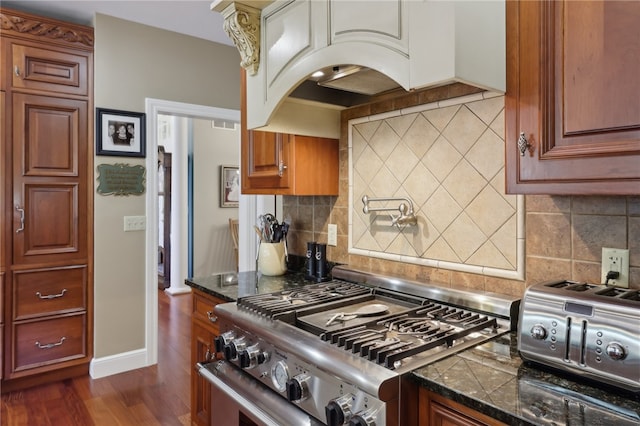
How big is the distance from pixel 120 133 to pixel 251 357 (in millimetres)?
2303

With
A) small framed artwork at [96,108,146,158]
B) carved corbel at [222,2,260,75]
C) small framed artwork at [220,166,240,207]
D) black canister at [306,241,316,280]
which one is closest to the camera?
carved corbel at [222,2,260,75]

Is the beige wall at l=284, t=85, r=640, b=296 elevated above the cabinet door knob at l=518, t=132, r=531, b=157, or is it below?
below

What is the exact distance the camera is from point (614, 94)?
96cm

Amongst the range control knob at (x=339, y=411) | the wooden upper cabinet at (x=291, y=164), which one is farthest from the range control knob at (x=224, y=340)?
the wooden upper cabinet at (x=291, y=164)

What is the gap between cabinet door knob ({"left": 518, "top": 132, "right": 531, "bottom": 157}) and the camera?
1116 mm

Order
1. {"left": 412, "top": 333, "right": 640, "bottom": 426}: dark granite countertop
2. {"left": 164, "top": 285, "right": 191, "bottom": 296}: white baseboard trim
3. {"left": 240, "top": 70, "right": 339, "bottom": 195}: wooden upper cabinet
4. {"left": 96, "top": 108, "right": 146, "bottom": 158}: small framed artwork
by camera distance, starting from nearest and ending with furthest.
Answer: {"left": 412, "top": 333, "right": 640, "bottom": 426}: dark granite countertop
{"left": 240, "top": 70, "right": 339, "bottom": 195}: wooden upper cabinet
{"left": 96, "top": 108, "right": 146, "bottom": 158}: small framed artwork
{"left": 164, "top": 285, "right": 191, "bottom": 296}: white baseboard trim

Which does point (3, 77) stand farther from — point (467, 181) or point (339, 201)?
point (467, 181)

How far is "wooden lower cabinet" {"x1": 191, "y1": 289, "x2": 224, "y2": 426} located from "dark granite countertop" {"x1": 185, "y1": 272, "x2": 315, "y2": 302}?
0.05 meters

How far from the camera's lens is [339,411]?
1079 mm

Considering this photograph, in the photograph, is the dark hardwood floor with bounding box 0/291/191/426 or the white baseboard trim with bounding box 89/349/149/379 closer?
the dark hardwood floor with bounding box 0/291/191/426

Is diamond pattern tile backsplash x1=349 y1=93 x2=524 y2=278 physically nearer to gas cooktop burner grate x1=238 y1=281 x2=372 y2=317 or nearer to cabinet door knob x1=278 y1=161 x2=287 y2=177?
gas cooktop burner grate x1=238 y1=281 x2=372 y2=317

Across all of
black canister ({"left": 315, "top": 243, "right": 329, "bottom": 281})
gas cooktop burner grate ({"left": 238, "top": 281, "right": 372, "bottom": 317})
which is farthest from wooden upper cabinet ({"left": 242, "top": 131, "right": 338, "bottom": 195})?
gas cooktop burner grate ({"left": 238, "top": 281, "right": 372, "bottom": 317})

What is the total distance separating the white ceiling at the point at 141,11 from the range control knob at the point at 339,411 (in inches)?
106

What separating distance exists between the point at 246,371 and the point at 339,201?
1.00m
